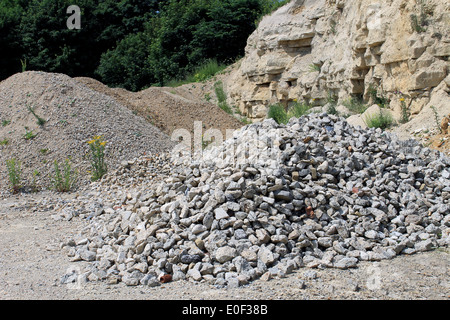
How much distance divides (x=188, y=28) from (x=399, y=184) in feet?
49.6

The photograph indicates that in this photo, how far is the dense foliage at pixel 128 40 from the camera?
17.9 m

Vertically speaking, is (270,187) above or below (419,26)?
below

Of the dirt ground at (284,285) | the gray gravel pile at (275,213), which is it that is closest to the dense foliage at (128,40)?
the gray gravel pile at (275,213)

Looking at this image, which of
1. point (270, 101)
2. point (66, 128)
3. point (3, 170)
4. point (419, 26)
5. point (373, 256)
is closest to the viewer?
point (373, 256)

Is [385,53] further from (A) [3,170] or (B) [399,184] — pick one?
(A) [3,170]

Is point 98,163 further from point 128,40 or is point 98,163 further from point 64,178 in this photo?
point 128,40

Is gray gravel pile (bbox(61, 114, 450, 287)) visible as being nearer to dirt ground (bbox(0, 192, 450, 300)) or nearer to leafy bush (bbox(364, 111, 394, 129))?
dirt ground (bbox(0, 192, 450, 300))

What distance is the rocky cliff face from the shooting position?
7.81 meters

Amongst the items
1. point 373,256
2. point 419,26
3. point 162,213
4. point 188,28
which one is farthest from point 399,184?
point 188,28

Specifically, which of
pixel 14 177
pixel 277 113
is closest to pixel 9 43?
pixel 277 113

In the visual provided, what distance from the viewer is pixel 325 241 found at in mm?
4395

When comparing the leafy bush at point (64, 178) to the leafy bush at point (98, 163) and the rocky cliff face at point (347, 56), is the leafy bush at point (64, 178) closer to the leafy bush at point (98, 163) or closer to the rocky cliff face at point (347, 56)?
the leafy bush at point (98, 163)

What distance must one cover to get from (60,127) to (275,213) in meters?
6.36

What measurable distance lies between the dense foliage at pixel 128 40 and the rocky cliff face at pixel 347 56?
9.02ft
